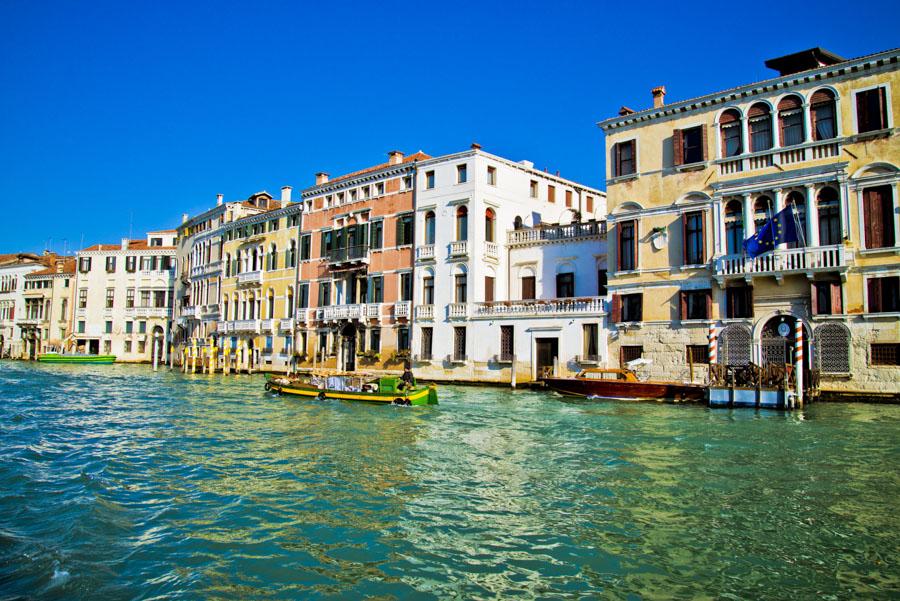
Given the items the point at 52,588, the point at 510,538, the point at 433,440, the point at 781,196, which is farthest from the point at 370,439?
the point at 781,196

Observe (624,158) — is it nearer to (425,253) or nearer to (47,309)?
(425,253)

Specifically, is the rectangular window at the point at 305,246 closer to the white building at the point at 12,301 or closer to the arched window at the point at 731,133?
the arched window at the point at 731,133

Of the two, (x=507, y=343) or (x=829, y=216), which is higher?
(x=829, y=216)

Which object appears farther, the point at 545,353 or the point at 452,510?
the point at 545,353

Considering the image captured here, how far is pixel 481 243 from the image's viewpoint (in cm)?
2981

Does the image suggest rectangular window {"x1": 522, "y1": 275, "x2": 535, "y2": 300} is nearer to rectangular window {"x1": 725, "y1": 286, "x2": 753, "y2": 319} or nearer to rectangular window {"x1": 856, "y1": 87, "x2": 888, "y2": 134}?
rectangular window {"x1": 725, "y1": 286, "x2": 753, "y2": 319}

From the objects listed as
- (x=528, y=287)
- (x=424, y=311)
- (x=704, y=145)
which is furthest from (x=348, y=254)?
(x=704, y=145)

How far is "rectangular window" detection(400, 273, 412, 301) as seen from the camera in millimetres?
32625

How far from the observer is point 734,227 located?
22.2 metres

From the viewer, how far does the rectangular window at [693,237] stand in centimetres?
2295

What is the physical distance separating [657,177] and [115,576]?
2193cm

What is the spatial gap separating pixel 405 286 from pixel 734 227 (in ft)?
51.8

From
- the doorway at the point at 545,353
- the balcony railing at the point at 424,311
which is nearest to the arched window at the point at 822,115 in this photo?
the doorway at the point at 545,353

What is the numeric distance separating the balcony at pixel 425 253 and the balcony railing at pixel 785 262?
43.9 feet
